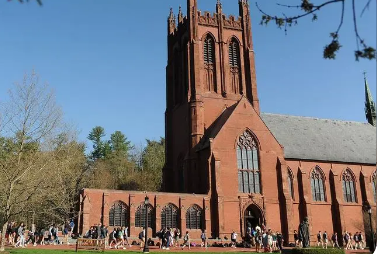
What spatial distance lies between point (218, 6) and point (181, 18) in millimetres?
5446

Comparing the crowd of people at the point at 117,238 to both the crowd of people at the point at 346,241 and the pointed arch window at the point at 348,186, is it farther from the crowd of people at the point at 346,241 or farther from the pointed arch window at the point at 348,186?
the pointed arch window at the point at 348,186

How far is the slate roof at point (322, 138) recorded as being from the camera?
148 ft

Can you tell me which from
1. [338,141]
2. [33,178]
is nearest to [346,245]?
[338,141]

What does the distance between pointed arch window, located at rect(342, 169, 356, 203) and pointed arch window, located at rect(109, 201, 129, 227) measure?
2498cm

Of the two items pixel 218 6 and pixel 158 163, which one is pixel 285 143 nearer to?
pixel 218 6

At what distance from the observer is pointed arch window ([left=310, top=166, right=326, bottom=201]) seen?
43188 millimetres

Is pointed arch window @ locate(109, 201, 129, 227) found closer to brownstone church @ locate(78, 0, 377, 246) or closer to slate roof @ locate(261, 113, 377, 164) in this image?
brownstone church @ locate(78, 0, 377, 246)

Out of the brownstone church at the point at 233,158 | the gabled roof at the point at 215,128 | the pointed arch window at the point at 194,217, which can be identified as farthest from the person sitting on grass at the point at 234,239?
the gabled roof at the point at 215,128

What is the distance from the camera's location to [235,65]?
46.8 m

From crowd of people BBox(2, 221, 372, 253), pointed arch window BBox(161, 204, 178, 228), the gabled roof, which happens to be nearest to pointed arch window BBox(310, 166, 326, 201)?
crowd of people BBox(2, 221, 372, 253)

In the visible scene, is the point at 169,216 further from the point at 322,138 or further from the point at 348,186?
the point at 322,138

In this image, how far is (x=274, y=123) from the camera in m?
48.0

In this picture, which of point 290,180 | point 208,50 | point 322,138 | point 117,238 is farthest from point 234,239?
point 208,50

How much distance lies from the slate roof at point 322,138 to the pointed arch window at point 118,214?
61.2ft
